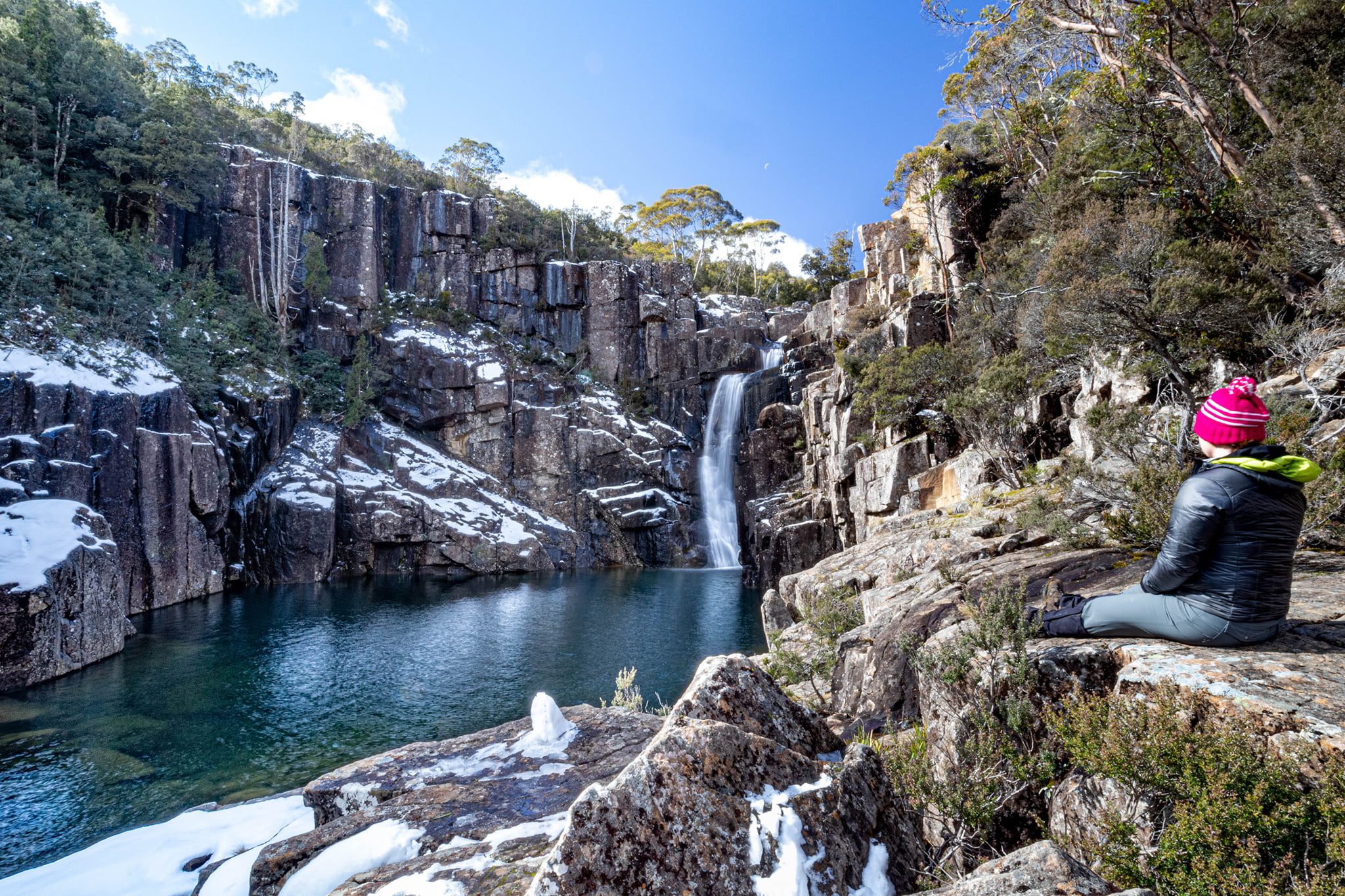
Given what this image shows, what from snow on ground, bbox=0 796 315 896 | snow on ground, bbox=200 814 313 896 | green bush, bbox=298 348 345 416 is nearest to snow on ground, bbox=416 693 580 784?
snow on ground, bbox=200 814 313 896

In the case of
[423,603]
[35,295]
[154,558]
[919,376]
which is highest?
[35,295]

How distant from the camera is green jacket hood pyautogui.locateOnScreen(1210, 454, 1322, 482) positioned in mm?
2975

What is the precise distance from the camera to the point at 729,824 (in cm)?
244

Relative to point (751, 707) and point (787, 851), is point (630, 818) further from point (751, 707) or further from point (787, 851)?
point (751, 707)

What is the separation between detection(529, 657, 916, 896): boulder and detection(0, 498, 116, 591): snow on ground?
17733 mm

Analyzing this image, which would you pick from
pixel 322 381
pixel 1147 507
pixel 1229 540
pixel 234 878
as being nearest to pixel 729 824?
pixel 1229 540

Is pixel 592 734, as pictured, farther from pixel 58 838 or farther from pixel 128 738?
pixel 128 738

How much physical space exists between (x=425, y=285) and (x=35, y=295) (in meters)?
24.2

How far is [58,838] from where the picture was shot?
7.70 m

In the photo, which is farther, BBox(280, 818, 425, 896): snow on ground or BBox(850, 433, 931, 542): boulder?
BBox(850, 433, 931, 542): boulder

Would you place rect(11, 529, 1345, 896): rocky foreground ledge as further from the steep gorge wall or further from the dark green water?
the steep gorge wall

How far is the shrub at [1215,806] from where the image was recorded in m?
1.95

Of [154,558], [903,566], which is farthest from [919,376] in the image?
[154,558]

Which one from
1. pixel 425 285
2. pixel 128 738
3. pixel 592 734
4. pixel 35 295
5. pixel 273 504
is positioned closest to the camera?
pixel 592 734
